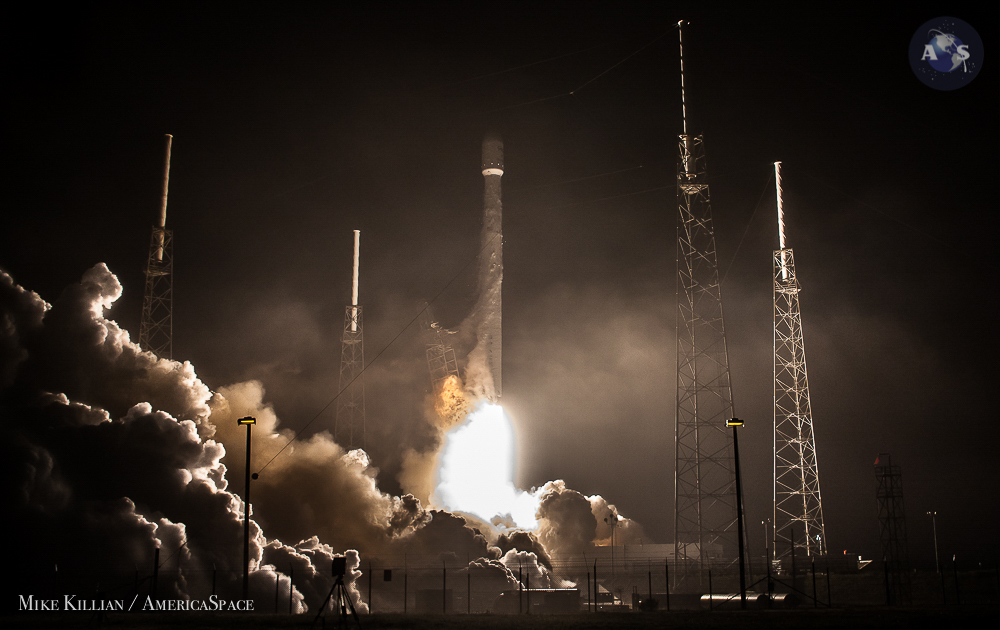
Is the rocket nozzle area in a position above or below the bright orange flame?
above

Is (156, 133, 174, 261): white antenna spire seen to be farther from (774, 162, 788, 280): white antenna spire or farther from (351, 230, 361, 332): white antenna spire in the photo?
(774, 162, 788, 280): white antenna spire

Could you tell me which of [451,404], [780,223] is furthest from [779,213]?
[451,404]

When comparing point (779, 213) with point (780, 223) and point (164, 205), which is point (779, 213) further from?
point (164, 205)

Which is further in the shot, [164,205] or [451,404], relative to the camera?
[451,404]

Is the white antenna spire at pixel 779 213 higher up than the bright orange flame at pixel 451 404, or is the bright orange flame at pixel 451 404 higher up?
the white antenna spire at pixel 779 213

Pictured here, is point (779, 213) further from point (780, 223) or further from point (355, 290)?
point (355, 290)

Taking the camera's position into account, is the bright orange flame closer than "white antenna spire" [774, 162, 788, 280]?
No

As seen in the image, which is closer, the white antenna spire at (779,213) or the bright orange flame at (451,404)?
the white antenna spire at (779,213)

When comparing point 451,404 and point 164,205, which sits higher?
Result: point 164,205

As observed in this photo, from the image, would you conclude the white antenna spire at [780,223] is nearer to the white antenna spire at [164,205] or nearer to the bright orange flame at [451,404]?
the bright orange flame at [451,404]

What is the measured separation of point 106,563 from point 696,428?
3763 cm

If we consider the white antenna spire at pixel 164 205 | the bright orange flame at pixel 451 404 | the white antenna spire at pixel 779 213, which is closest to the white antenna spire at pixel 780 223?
the white antenna spire at pixel 779 213

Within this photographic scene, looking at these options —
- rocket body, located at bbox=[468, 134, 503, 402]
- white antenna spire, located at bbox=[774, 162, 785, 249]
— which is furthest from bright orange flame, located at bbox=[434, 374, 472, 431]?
white antenna spire, located at bbox=[774, 162, 785, 249]

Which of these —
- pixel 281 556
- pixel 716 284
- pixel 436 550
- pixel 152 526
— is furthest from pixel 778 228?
pixel 152 526
